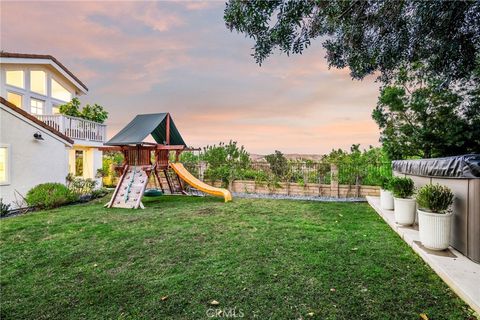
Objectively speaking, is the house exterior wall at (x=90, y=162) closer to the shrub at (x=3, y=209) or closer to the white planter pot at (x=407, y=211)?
the shrub at (x=3, y=209)

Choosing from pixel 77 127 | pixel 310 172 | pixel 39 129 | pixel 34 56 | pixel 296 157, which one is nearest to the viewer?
pixel 39 129

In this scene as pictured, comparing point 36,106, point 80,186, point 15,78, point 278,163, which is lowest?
point 80,186

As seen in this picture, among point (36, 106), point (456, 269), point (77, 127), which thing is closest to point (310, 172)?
point (456, 269)

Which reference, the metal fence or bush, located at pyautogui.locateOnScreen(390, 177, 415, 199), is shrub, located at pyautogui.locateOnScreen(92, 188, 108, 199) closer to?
the metal fence

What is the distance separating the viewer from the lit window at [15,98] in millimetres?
12289

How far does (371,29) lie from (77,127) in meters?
13.2

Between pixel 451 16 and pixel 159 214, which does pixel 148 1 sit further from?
pixel 451 16

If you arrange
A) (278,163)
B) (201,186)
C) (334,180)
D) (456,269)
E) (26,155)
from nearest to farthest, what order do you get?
1. (456,269)
2. (26,155)
3. (201,186)
4. (334,180)
5. (278,163)

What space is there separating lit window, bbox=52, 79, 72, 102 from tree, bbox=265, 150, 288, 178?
13.5 m

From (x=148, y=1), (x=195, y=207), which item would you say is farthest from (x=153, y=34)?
(x=195, y=207)

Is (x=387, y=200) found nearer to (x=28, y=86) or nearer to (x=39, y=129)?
(x=39, y=129)

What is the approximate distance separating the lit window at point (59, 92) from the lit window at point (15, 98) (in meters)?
2.61

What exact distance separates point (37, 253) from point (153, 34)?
9.46m

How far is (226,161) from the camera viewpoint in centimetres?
1286
